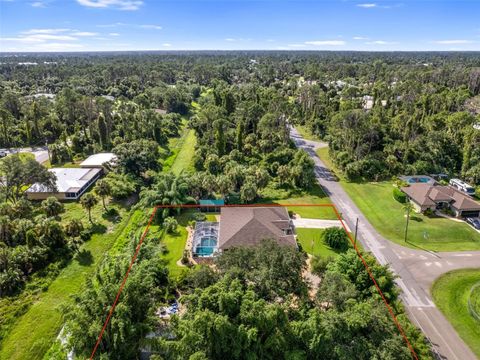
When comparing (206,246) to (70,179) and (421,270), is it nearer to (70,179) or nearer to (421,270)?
(421,270)

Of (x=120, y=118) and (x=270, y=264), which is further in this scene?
(x=120, y=118)

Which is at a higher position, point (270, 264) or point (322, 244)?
point (270, 264)

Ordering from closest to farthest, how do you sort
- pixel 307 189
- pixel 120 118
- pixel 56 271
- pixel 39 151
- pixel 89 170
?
A: 1. pixel 56 271
2. pixel 307 189
3. pixel 89 170
4. pixel 39 151
5. pixel 120 118

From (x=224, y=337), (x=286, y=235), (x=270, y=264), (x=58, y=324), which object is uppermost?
(x=270, y=264)

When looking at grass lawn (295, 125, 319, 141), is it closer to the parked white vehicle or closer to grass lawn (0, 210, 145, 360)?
the parked white vehicle

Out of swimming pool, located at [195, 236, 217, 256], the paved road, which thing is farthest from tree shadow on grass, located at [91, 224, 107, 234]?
the paved road

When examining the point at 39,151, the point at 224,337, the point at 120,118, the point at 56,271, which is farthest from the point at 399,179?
the point at 39,151

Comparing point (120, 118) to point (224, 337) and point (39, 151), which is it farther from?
point (224, 337)

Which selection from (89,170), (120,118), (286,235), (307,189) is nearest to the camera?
(286,235)

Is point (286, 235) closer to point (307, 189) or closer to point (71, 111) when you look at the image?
point (307, 189)
